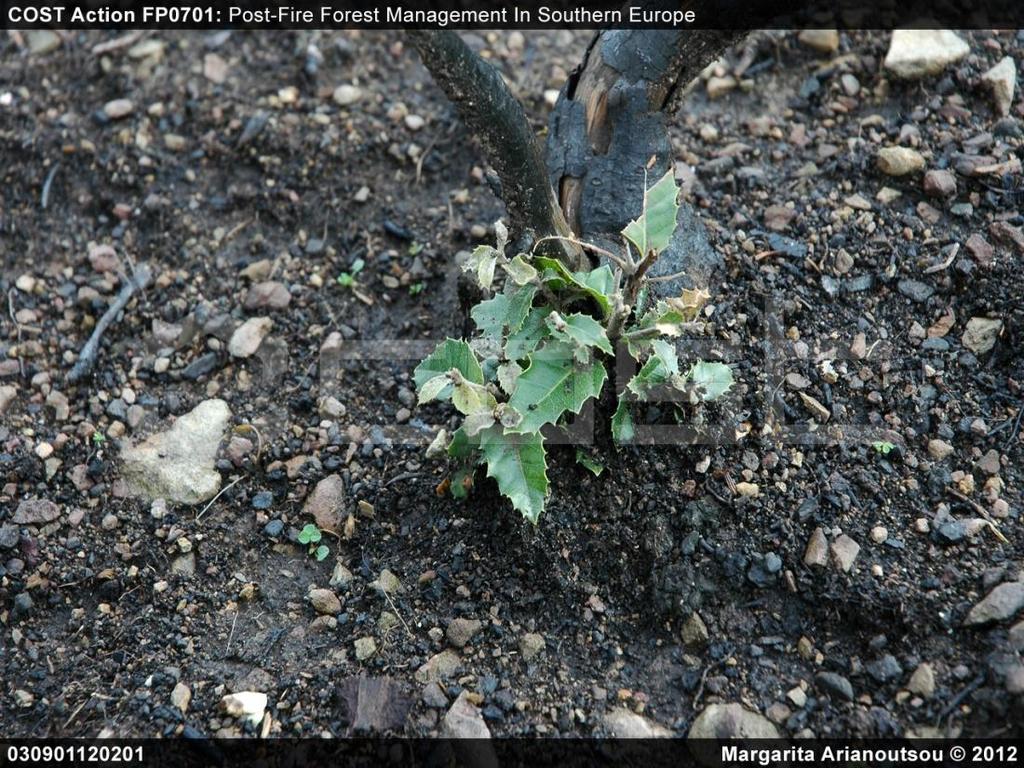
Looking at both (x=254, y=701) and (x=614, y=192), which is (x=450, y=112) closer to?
(x=614, y=192)

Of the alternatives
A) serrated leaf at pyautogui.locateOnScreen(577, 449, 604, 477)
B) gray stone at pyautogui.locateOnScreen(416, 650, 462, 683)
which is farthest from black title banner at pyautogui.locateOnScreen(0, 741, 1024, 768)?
serrated leaf at pyautogui.locateOnScreen(577, 449, 604, 477)

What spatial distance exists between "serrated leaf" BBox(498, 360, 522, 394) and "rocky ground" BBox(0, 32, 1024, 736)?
0.28 metres

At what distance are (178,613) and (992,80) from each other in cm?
285

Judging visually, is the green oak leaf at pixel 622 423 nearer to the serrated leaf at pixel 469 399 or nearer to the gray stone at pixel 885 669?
the serrated leaf at pixel 469 399

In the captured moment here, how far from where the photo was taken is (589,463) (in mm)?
2340

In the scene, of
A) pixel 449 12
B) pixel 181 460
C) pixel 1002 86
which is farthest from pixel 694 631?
pixel 449 12

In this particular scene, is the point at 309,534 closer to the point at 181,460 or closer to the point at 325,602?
the point at 325,602

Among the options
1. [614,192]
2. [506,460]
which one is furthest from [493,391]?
[614,192]

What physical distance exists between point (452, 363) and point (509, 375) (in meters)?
0.16

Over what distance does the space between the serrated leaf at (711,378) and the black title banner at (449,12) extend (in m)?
1.42

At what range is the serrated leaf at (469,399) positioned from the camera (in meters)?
2.18

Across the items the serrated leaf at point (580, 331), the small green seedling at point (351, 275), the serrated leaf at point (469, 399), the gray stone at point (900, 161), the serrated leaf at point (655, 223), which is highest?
the serrated leaf at point (655, 223)

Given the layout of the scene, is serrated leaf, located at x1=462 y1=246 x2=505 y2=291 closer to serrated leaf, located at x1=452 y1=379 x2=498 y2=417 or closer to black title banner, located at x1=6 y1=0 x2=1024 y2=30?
serrated leaf, located at x1=452 y1=379 x2=498 y2=417

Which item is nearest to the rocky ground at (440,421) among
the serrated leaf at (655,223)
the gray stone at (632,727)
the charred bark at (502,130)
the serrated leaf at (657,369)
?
the gray stone at (632,727)
